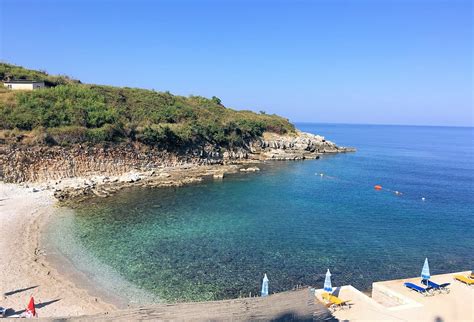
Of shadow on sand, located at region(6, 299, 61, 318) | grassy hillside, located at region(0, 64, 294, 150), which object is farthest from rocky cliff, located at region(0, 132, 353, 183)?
shadow on sand, located at region(6, 299, 61, 318)

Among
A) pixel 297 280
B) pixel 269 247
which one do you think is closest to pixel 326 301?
pixel 297 280

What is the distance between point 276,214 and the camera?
111 feet

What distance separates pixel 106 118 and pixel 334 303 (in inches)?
1749

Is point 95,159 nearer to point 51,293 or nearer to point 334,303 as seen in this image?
point 51,293

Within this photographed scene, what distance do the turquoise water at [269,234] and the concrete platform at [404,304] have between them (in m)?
3.29

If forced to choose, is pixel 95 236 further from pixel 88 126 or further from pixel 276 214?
pixel 88 126

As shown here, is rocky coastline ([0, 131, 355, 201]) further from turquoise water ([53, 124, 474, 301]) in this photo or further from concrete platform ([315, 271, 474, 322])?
concrete platform ([315, 271, 474, 322])

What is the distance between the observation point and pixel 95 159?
147ft

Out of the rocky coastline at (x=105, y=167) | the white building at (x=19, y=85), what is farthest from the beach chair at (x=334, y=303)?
the white building at (x=19, y=85)

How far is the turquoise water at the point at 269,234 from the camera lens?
820 inches

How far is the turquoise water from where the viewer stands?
820 inches

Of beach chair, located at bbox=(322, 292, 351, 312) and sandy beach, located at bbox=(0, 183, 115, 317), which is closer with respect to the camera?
beach chair, located at bbox=(322, 292, 351, 312)

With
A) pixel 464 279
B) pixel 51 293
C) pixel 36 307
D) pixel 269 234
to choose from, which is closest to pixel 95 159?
pixel 269 234

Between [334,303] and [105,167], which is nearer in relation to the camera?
[334,303]
